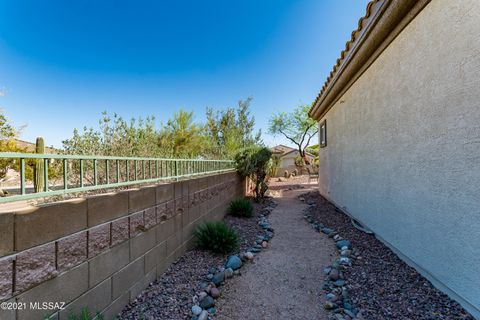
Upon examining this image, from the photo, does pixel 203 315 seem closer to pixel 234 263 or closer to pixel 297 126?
pixel 234 263

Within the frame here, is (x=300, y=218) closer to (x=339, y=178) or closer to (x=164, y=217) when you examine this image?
(x=339, y=178)

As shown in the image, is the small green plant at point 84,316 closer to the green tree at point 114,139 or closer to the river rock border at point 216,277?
the river rock border at point 216,277

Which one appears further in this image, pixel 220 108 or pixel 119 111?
pixel 220 108

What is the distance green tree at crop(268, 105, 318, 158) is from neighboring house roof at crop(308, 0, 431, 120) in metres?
22.0

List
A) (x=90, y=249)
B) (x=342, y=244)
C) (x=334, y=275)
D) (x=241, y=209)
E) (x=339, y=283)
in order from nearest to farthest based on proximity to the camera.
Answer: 1. (x=90, y=249)
2. (x=339, y=283)
3. (x=334, y=275)
4. (x=342, y=244)
5. (x=241, y=209)

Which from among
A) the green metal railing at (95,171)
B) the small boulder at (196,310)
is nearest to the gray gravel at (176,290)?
the small boulder at (196,310)

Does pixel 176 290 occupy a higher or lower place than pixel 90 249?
lower

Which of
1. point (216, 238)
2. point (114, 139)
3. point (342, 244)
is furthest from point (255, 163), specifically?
point (114, 139)

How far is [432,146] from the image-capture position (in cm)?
265

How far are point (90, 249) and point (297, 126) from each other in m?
28.6

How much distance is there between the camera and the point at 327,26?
855 centimetres

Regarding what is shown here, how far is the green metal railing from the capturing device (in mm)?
1595

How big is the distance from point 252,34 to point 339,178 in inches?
273

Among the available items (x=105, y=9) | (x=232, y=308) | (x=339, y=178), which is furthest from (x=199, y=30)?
(x=232, y=308)
